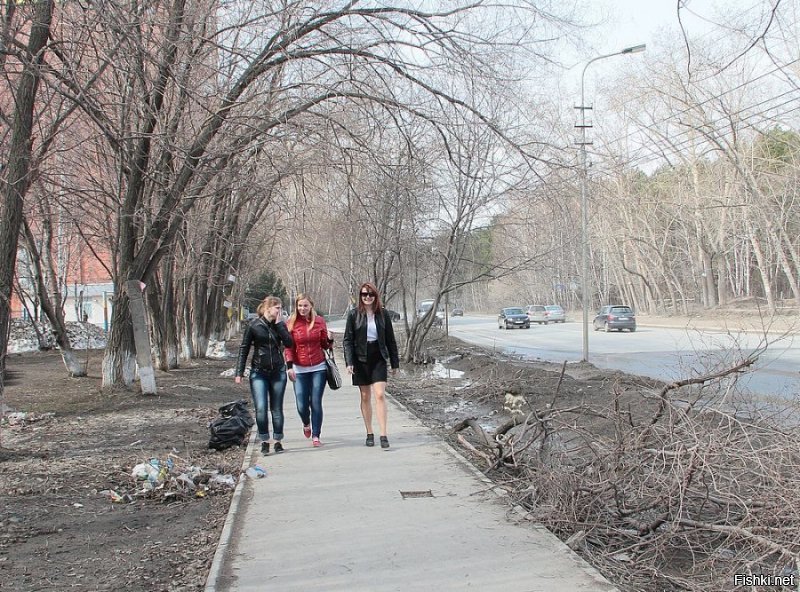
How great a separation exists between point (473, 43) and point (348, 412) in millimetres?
5899

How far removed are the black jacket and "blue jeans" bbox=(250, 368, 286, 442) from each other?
836mm

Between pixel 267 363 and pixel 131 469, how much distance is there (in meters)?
1.77

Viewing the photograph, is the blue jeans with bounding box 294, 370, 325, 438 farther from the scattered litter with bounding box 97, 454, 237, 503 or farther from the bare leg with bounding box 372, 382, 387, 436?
the scattered litter with bounding box 97, 454, 237, 503

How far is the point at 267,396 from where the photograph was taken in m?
8.38

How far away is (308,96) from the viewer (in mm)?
10664

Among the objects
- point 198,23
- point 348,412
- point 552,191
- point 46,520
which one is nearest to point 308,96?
point 198,23

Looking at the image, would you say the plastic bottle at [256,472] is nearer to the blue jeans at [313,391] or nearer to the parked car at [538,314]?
the blue jeans at [313,391]

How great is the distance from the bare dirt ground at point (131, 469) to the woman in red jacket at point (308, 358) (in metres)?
1.01

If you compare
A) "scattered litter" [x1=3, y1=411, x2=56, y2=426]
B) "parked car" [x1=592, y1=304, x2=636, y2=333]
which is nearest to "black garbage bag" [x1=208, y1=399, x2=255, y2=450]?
"scattered litter" [x1=3, y1=411, x2=56, y2=426]

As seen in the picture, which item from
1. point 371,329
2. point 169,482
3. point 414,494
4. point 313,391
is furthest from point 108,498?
point 371,329

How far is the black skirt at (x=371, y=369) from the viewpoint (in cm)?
823

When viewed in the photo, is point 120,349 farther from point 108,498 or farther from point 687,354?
point 687,354

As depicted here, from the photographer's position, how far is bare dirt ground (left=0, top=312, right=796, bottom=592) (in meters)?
4.98

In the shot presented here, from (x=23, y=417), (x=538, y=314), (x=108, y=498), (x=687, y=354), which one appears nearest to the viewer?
(x=108, y=498)
